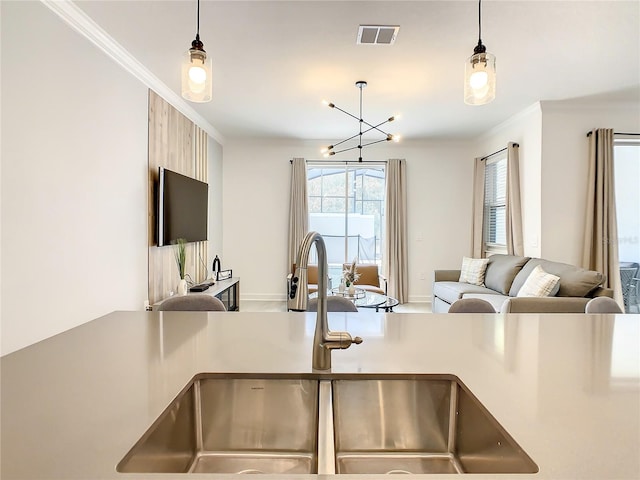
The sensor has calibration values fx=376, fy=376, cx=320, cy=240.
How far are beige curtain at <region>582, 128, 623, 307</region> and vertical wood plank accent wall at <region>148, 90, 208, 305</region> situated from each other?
4.71 metres

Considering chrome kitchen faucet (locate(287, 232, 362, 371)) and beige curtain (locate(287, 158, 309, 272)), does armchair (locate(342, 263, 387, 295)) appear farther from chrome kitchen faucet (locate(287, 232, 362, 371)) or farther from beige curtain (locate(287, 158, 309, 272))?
chrome kitchen faucet (locate(287, 232, 362, 371))

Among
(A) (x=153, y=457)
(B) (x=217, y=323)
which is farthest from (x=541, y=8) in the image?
(A) (x=153, y=457)

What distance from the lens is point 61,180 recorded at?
2.38m

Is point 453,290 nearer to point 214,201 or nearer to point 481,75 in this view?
point 481,75

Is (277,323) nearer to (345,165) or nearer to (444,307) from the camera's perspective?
(444,307)

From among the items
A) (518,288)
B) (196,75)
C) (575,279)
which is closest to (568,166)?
(518,288)

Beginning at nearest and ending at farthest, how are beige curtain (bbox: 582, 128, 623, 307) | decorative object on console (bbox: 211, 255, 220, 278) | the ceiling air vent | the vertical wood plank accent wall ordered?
the ceiling air vent → the vertical wood plank accent wall → beige curtain (bbox: 582, 128, 623, 307) → decorative object on console (bbox: 211, 255, 220, 278)

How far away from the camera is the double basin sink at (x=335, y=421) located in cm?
95

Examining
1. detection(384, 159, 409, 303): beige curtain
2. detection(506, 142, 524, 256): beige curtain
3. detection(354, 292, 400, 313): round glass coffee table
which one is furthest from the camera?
detection(384, 159, 409, 303): beige curtain

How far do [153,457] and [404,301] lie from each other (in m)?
5.70

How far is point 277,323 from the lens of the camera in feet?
4.99

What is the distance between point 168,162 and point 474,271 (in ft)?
13.1

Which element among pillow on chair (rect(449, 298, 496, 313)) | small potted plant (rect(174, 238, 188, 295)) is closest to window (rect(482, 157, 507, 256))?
pillow on chair (rect(449, 298, 496, 313))

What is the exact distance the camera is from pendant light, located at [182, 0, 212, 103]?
5.65 ft
